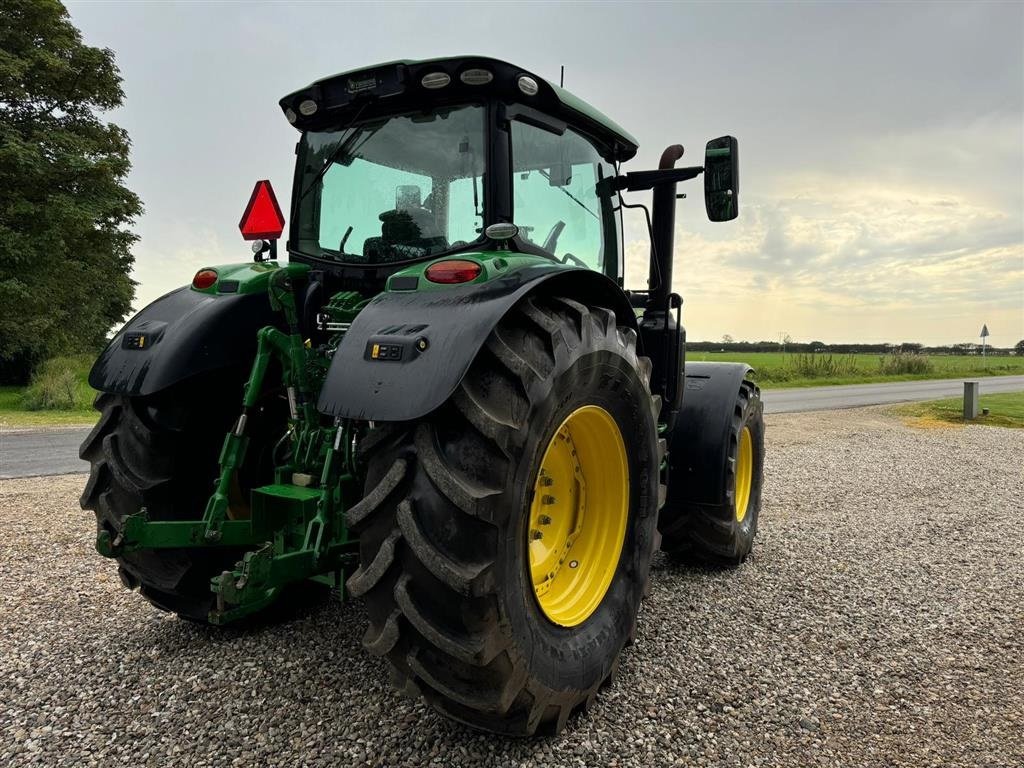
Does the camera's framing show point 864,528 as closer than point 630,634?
No

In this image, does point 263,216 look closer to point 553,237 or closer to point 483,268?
point 553,237

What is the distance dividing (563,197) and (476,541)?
2.07 m

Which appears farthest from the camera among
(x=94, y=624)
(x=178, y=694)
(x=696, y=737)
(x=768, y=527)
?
(x=768, y=527)

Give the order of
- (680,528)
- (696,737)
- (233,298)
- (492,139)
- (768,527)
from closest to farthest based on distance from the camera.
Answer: (696,737) < (492,139) < (233,298) < (680,528) < (768,527)

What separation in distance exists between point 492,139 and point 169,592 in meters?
2.40

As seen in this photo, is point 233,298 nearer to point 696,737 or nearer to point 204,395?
point 204,395

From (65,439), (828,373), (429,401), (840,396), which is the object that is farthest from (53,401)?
(828,373)

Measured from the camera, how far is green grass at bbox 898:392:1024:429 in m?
14.7

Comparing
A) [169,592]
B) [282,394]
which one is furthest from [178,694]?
[282,394]

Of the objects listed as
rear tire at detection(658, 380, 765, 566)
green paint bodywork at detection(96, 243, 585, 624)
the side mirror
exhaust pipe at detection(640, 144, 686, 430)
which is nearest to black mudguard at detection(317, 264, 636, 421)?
green paint bodywork at detection(96, 243, 585, 624)

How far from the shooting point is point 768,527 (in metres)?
5.76

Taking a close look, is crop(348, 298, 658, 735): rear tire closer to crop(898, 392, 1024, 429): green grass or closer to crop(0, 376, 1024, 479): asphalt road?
crop(0, 376, 1024, 479): asphalt road

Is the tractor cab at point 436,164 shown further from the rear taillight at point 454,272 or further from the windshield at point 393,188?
the rear taillight at point 454,272

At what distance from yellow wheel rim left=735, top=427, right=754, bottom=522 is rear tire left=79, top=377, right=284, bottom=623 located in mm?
3343
